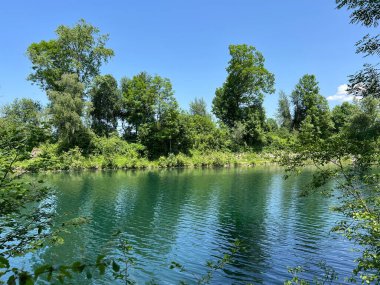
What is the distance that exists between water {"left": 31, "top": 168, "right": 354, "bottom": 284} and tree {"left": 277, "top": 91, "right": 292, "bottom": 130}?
48118mm

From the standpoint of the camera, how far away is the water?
453 inches

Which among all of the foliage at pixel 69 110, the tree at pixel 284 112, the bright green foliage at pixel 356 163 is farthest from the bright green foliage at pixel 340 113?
the bright green foliage at pixel 356 163

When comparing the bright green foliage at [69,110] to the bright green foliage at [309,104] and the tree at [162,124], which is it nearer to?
the tree at [162,124]

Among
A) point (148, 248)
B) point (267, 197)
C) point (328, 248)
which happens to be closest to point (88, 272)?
point (148, 248)

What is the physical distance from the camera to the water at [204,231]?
1150 cm

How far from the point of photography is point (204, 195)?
26984 mm

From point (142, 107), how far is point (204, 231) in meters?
43.6

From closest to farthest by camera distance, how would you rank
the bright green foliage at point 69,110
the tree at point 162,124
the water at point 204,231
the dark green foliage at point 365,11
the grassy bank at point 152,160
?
the dark green foliage at point 365,11
the water at point 204,231
the bright green foliage at point 69,110
the grassy bank at point 152,160
the tree at point 162,124

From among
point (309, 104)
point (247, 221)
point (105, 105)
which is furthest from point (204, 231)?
point (309, 104)

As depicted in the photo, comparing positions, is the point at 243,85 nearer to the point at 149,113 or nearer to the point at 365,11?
the point at 149,113

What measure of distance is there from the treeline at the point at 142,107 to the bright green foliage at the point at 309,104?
217 mm

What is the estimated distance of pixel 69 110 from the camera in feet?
159

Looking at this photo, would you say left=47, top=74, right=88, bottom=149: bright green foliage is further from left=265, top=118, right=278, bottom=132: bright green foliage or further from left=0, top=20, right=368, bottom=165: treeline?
left=265, top=118, right=278, bottom=132: bright green foliage

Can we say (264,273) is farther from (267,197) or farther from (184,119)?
(184,119)
